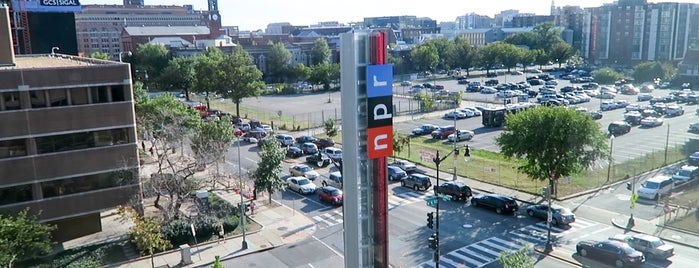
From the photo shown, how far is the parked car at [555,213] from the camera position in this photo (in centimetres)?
3475

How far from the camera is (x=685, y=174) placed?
42.4m

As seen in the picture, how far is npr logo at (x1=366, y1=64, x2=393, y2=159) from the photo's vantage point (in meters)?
20.0

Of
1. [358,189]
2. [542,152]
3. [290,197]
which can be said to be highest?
[358,189]

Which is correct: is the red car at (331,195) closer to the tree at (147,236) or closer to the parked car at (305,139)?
the tree at (147,236)

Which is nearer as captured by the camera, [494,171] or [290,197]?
[290,197]

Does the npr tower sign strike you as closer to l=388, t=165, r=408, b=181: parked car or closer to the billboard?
l=388, t=165, r=408, b=181: parked car

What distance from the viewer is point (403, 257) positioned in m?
30.8

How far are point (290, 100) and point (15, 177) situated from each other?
7214cm

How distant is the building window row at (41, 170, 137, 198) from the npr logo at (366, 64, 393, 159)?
2152cm

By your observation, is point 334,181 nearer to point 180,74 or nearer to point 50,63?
point 50,63

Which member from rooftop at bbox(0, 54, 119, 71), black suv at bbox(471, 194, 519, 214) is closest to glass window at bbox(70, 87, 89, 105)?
rooftop at bbox(0, 54, 119, 71)

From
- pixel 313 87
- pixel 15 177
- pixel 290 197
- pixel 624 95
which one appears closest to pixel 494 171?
pixel 290 197

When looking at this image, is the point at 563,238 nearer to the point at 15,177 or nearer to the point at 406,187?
the point at 406,187

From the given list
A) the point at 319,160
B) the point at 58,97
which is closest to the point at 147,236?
the point at 58,97
